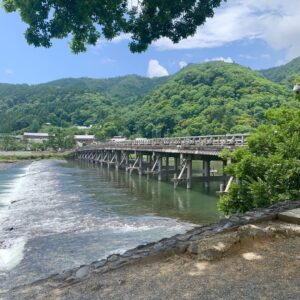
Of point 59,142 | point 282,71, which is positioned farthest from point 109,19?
point 282,71

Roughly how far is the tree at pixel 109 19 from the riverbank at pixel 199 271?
3965mm

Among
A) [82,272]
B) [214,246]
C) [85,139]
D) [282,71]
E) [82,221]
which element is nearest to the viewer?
[214,246]

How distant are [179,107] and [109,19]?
4419 inches

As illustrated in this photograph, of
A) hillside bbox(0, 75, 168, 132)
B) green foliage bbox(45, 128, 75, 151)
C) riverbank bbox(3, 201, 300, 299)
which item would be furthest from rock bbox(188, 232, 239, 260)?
hillside bbox(0, 75, 168, 132)

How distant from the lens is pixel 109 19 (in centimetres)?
684

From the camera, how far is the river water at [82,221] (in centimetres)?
1137

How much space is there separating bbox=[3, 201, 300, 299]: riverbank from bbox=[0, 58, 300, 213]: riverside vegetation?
6.70 metres

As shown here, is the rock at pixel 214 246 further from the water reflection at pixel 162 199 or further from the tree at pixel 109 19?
the water reflection at pixel 162 199

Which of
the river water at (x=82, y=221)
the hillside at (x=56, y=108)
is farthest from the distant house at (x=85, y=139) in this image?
the river water at (x=82, y=221)

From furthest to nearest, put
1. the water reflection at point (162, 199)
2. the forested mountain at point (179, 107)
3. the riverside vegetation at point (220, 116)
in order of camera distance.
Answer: the forested mountain at point (179, 107), the water reflection at point (162, 199), the riverside vegetation at point (220, 116)

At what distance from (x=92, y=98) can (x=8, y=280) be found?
176 meters

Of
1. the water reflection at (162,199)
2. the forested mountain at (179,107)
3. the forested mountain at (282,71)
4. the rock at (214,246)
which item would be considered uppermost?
the forested mountain at (282,71)

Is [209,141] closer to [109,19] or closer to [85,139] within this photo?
[109,19]

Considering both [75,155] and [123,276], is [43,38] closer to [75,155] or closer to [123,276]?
[123,276]
